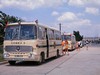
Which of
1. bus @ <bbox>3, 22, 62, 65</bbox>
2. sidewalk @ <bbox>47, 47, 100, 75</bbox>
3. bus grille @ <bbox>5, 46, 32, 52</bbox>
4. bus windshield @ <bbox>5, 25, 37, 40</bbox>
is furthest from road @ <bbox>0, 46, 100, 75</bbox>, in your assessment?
bus windshield @ <bbox>5, 25, 37, 40</bbox>

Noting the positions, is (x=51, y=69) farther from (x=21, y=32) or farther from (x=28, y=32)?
(x=21, y=32)

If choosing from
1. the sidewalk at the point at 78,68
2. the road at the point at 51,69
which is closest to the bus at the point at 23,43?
the road at the point at 51,69

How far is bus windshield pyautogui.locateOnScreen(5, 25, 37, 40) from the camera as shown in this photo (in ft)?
66.6

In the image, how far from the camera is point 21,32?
2053cm

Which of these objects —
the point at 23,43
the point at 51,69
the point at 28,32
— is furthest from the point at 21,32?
the point at 51,69

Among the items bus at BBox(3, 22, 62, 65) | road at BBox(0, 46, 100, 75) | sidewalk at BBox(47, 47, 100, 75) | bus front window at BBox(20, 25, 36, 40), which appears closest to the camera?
road at BBox(0, 46, 100, 75)

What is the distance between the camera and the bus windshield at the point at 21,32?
2031 centimetres

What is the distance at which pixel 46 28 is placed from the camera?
2392cm

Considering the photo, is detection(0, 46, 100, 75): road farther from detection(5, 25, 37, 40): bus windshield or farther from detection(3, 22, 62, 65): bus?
detection(5, 25, 37, 40): bus windshield

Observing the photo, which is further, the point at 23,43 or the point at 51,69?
the point at 23,43

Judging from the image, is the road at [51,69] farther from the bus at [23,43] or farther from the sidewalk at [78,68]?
the bus at [23,43]

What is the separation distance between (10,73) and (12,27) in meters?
5.65

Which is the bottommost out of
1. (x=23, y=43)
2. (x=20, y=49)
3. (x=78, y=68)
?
(x=78, y=68)

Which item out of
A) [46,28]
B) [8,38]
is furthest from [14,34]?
[46,28]
